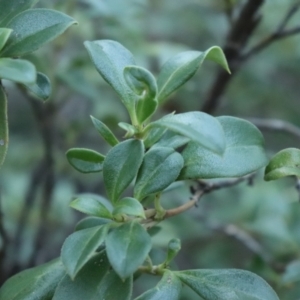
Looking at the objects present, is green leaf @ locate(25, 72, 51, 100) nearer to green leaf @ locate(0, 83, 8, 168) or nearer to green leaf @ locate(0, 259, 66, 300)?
green leaf @ locate(0, 83, 8, 168)

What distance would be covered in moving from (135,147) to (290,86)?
155 cm

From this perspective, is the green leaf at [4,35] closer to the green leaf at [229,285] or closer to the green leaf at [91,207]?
the green leaf at [91,207]

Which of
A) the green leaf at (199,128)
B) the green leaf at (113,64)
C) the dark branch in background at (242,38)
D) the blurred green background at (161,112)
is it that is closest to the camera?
the green leaf at (199,128)

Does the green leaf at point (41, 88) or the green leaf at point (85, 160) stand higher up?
the green leaf at point (41, 88)

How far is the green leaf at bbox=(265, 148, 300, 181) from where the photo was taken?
Result: 51 centimetres

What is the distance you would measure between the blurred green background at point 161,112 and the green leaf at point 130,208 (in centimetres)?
23

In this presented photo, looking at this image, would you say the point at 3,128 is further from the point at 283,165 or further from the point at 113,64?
the point at 283,165

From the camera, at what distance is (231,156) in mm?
495

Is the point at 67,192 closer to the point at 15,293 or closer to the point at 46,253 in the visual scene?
the point at 46,253

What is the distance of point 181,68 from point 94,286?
0.66ft

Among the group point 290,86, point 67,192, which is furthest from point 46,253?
point 290,86

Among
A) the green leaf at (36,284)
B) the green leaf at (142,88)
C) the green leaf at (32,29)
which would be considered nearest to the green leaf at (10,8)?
the green leaf at (32,29)

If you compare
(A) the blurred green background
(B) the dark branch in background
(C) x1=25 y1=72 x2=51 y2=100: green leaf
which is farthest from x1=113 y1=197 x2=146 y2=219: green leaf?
(B) the dark branch in background

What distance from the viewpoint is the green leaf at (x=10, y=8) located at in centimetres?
48
